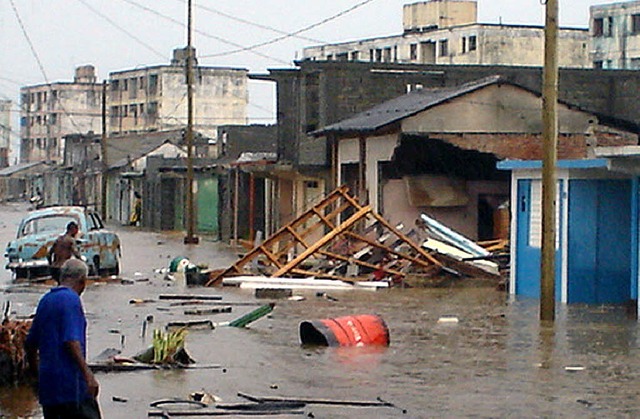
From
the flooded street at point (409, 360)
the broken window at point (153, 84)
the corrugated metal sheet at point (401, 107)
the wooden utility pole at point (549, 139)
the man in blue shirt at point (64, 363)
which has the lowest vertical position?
the flooded street at point (409, 360)

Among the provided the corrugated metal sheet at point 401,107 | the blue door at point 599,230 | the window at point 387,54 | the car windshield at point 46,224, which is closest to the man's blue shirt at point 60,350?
the blue door at point 599,230

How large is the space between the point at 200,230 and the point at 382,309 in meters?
41.6

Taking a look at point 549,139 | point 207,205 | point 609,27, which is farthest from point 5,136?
point 549,139

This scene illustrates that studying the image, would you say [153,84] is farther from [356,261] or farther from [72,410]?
[72,410]

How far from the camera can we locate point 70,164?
4523 inches

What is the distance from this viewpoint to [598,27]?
95438 millimetres

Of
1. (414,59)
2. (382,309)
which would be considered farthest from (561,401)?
(414,59)

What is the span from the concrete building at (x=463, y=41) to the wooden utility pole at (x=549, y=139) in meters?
67.5

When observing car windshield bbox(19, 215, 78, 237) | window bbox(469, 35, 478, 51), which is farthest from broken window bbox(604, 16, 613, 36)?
car windshield bbox(19, 215, 78, 237)

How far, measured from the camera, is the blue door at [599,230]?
2491 cm

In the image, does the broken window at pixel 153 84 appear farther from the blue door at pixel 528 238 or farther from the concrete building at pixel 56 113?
the blue door at pixel 528 238

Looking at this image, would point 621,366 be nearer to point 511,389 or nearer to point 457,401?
point 511,389

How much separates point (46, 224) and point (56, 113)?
119405 mm

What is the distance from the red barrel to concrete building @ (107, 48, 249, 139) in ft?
343
